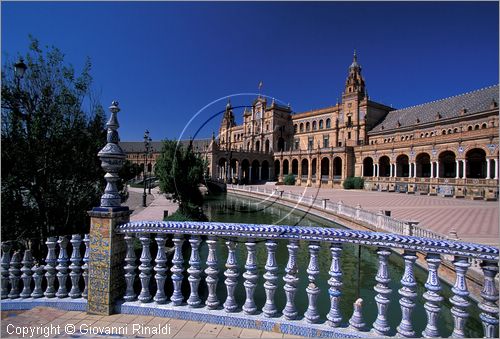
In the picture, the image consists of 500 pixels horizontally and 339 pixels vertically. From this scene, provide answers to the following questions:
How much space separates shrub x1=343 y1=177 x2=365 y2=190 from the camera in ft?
133

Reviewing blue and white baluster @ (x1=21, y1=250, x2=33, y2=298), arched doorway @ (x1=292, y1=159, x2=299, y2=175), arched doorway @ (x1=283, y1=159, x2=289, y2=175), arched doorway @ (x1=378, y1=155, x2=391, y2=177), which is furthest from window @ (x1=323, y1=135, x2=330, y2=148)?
blue and white baluster @ (x1=21, y1=250, x2=33, y2=298)

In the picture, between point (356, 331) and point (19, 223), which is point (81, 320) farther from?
point (19, 223)

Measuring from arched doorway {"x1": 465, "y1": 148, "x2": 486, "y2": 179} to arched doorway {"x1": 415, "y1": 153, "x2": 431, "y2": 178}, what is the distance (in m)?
4.67

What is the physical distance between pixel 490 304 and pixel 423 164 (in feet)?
151

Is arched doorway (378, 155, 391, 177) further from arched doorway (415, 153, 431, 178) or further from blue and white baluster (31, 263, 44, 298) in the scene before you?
blue and white baluster (31, 263, 44, 298)

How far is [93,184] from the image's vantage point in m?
6.22

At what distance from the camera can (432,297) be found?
2365mm

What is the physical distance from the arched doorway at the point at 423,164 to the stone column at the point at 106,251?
4130 centimetres

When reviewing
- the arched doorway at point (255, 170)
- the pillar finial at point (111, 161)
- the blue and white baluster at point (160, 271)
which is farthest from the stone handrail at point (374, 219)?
the arched doorway at point (255, 170)

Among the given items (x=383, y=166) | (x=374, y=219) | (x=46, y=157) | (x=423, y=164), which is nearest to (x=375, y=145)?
(x=383, y=166)

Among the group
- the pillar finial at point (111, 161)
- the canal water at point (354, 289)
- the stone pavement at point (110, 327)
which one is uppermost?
the pillar finial at point (111, 161)

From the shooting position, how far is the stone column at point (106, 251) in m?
3.17

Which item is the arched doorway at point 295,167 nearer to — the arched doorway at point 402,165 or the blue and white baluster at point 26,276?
the arched doorway at point 402,165

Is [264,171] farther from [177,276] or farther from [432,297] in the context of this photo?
[432,297]
